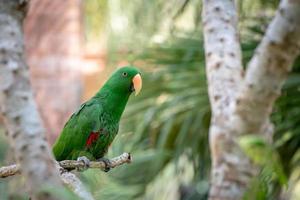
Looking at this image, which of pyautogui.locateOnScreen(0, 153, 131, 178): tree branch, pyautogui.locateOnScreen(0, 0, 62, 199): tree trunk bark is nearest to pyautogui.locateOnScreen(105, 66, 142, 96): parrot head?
pyautogui.locateOnScreen(0, 153, 131, 178): tree branch

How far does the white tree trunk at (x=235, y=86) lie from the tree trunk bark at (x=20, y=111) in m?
0.54

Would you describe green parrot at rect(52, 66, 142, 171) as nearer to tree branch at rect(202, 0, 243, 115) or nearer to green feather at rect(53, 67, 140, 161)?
green feather at rect(53, 67, 140, 161)

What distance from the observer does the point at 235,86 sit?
51.6 inches

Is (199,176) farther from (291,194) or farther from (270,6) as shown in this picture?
(270,6)

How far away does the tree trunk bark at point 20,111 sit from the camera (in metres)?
0.63

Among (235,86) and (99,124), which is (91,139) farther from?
(235,86)

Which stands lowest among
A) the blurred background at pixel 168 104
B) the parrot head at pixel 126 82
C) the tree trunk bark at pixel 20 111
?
the blurred background at pixel 168 104

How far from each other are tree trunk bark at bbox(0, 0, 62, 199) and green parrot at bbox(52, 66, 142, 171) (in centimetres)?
50

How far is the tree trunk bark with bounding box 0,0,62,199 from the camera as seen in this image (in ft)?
2.06

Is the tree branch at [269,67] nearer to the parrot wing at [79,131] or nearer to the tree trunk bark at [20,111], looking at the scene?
the parrot wing at [79,131]

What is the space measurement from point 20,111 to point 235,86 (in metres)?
0.72

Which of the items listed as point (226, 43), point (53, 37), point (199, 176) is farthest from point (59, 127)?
point (226, 43)

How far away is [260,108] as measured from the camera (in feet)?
3.96

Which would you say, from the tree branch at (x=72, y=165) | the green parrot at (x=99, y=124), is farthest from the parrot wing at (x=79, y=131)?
the tree branch at (x=72, y=165)
